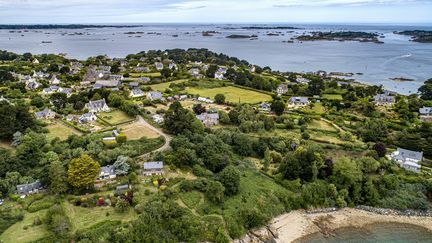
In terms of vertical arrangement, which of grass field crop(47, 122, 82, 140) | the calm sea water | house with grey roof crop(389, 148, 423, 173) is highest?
grass field crop(47, 122, 82, 140)

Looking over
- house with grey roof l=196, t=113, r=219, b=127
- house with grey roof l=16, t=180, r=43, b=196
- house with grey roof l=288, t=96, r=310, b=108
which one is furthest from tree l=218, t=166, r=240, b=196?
house with grey roof l=288, t=96, r=310, b=108

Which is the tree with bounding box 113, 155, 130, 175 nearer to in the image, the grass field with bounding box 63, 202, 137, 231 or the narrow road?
the narrow road

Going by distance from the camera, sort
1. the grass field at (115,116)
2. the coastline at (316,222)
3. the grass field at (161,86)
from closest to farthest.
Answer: the coastline at (316,222) → the grass field at (115,116) → the grass field at (161,86)

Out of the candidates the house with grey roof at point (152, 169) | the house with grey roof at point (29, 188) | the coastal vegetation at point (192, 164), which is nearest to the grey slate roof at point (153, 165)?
the house with grey roof at point (152, 169)

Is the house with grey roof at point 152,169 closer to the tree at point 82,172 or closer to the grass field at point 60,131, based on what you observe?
the tree at point 82,172

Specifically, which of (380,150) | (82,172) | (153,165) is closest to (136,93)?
(153,165)

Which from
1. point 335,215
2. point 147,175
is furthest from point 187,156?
point 335,215
